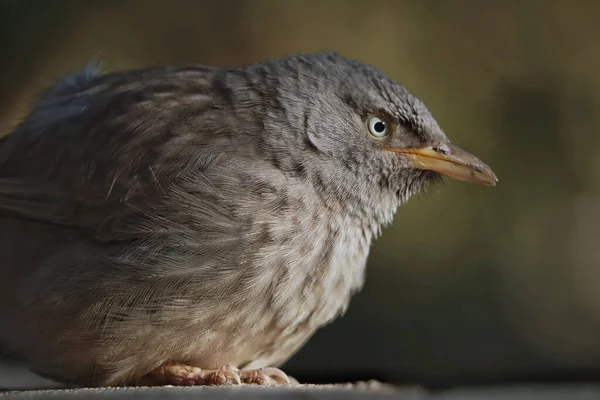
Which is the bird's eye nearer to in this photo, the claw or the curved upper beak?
the curved upper beak

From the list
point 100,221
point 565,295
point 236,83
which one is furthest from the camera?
point 565,295

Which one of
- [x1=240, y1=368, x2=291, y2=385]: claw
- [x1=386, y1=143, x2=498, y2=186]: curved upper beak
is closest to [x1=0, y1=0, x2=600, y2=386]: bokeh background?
[x1=386, y1=143, x2=498, y2=186]: curved upper beak

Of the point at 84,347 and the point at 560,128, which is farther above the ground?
the point at 560,128

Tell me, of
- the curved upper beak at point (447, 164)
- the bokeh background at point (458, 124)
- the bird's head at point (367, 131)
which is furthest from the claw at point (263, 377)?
the bokeh background at point (458, 124)

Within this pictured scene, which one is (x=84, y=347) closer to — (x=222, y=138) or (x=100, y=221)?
(x=100, y=221)

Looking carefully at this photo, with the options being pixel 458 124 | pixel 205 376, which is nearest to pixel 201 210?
pixel 205 376

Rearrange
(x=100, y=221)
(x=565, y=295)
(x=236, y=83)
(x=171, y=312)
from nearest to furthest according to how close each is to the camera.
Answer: (x=171, y=312), (x=100, y=221), (x=236, y=83), (x=565, y=295)

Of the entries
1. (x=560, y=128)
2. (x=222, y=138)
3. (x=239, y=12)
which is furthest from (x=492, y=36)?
(x=222, y=138)
